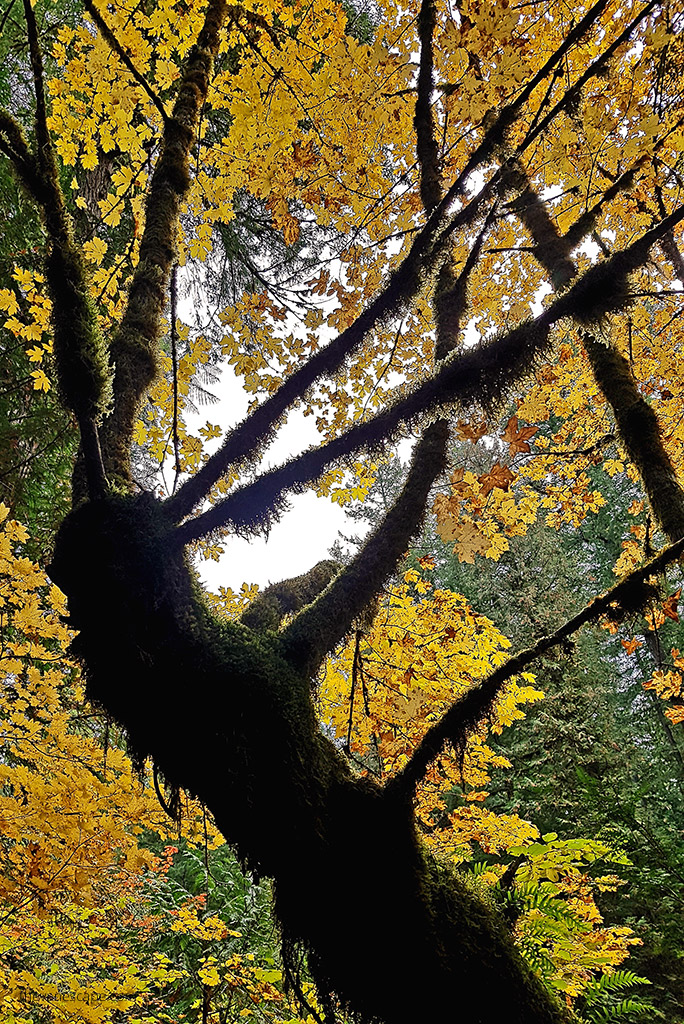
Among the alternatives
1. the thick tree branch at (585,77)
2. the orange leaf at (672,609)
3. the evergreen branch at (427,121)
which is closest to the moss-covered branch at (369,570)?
the thick tree branch at (585,77)

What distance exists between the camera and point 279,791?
1410mm

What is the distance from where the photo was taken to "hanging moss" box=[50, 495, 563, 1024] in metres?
1.38

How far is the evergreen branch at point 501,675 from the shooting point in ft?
4.75

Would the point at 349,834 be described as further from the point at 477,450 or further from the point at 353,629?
the point at 477,450

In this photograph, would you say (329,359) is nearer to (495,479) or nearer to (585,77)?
(495,479)

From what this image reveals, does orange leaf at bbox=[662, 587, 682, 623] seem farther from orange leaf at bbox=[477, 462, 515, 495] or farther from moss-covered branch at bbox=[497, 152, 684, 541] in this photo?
orange leaf at bbox=[477, 462, 515, 495]

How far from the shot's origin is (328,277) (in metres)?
4.20

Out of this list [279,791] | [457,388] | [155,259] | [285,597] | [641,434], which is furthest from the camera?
[641,434]

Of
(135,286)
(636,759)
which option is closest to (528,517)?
(135,286)

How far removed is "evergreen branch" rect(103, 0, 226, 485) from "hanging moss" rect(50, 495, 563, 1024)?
428mm

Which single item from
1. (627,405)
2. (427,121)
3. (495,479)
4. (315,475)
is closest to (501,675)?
(315,475)

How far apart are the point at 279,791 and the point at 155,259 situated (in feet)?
6.79

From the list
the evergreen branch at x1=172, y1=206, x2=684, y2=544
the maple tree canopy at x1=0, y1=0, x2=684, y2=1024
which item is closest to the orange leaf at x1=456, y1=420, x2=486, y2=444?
the maple tree canopy at x1=0, y1=0, x2=684, y2=1024

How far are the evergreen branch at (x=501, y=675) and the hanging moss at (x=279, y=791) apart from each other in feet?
0.32
